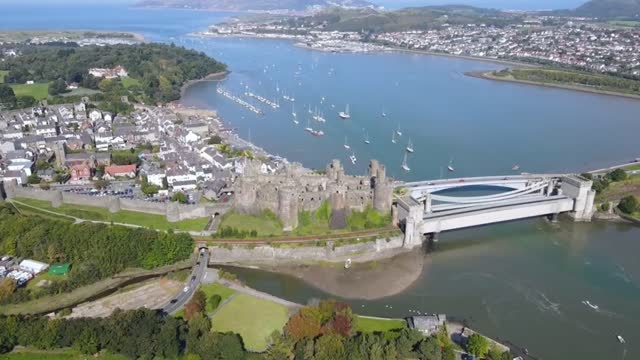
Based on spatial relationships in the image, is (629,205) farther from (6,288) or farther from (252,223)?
(6,288)

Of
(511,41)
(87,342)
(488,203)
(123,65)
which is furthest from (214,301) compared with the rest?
(511,41)

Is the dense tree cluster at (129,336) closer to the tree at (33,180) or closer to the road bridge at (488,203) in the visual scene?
the road bridge at (488,203)

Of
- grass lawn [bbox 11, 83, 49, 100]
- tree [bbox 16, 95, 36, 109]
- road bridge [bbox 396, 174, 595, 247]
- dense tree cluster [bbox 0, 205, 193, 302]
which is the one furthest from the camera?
grass lawn [bbox 11, 83, 49, 100]

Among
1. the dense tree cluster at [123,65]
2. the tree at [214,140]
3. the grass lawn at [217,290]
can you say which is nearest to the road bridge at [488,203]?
the grass lawn at [217,290]

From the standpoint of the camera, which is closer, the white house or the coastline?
the white house

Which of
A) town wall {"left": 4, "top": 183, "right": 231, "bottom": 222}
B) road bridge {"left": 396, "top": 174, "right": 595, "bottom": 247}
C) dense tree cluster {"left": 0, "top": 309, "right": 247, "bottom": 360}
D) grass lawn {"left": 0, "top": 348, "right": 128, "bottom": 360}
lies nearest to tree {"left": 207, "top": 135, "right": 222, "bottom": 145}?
town wall {"left": 4, "top": 183, "right": 231, "bottom": 222}

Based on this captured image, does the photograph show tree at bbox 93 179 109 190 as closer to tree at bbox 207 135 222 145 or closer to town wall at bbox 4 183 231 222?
town wall at bbox 4 183 231 222

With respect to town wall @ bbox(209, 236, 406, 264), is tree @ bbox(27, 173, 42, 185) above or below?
above

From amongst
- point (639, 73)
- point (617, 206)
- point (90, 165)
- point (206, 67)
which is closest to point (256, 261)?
point (90, 165)
